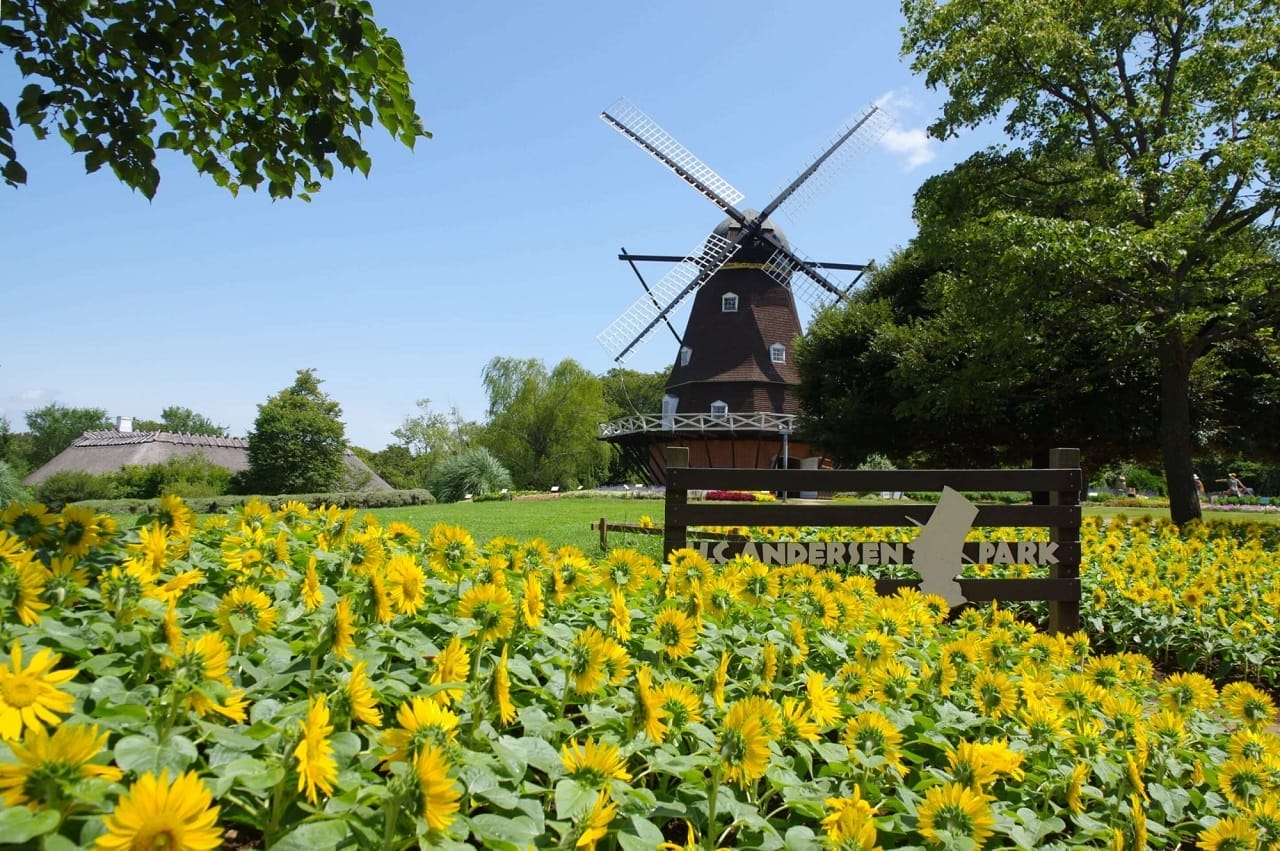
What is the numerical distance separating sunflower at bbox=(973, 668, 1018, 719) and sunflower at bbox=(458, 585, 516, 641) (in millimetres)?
1155

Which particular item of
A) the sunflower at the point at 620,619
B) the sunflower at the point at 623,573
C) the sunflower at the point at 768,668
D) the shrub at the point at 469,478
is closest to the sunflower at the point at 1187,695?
the sunflower at the point at 768,668

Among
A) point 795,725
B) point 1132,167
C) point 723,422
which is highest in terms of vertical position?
point 1132,167

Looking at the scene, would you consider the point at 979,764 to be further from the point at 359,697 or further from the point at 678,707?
the point at 359,697

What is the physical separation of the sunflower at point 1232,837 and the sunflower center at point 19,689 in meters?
1.95

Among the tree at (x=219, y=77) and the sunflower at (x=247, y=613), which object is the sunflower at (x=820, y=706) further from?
the tree at (x=219, y=77)

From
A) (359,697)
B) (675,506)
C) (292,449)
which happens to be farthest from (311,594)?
(292,449)

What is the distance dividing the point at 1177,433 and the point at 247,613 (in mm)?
12278

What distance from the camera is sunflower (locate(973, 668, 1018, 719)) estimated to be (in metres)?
1.96

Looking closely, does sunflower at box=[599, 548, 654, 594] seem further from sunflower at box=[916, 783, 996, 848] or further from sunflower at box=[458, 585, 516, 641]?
sunflower at box=[916, 783, 996, 848]

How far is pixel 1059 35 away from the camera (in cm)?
1053

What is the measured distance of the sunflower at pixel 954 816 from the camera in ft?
4.29

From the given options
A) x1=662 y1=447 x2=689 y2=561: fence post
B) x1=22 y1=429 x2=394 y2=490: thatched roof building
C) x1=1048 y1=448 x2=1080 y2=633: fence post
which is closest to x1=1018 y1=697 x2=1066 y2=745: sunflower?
x1=662 y1=447 x2=689 y2=561: fence post

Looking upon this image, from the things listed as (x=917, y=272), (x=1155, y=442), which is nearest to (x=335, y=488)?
(x=917, y=272)

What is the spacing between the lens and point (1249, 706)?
229 cm
